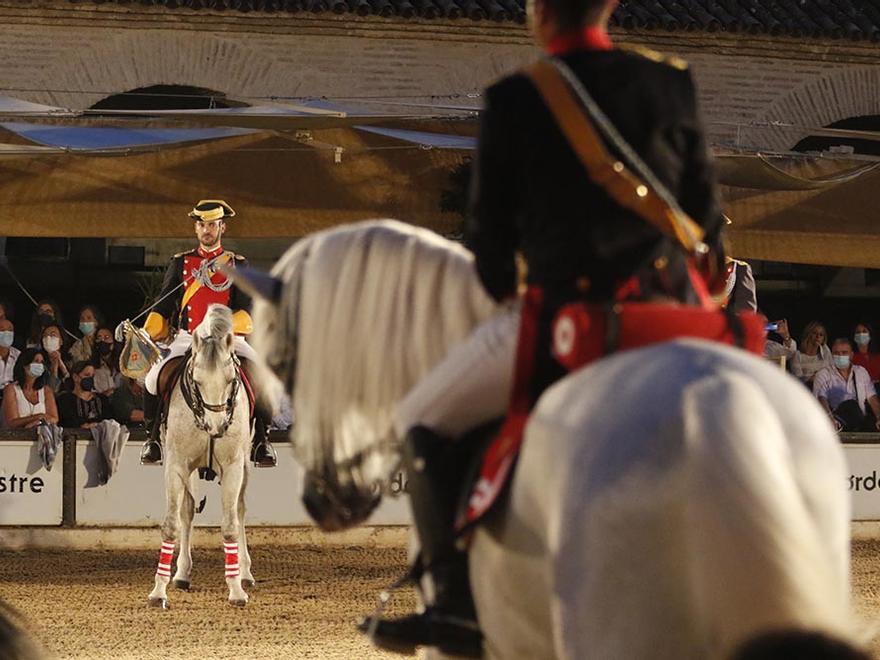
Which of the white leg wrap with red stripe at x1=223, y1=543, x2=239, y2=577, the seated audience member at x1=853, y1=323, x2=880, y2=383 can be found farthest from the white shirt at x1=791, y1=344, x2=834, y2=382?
the white leg wrap with red stripe at x1=223, y1=543, x2=239, y2=577

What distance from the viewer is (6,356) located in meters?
16.3

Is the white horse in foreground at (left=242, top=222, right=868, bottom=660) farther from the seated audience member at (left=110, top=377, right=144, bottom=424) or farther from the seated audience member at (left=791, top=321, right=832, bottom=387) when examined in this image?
the seated audience member at (left=791, top=321, right=832, bottom=387)

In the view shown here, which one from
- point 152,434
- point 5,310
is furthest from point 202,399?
point 5,310

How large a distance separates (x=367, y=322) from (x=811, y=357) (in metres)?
14.2

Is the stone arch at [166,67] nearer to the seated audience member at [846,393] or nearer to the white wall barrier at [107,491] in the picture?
the white wall barrier at [107,491]

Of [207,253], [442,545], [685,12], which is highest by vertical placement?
[685,12]

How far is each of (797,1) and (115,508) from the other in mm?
14344

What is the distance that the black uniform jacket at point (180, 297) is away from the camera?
42.3 ft

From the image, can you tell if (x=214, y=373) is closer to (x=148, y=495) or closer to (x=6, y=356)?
(x=148, y=495)

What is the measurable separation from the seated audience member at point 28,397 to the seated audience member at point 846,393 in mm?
8190

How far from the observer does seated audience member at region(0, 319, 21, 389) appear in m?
16.3

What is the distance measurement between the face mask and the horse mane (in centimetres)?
461

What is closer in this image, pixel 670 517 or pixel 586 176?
pixel 670 517

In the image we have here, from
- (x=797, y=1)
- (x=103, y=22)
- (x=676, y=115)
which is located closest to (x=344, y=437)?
(x=676, y=115)
